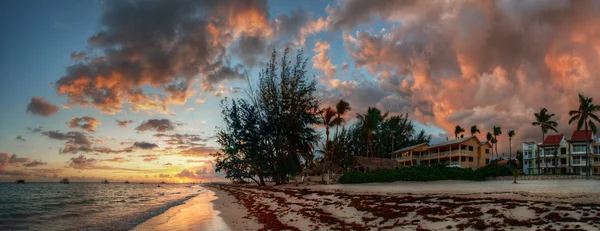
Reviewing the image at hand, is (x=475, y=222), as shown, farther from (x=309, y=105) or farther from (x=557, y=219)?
(x=309, y=105)

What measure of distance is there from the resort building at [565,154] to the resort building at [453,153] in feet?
45.0

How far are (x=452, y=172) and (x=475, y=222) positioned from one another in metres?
32.2

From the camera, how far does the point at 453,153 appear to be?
Answer: 2603 inches

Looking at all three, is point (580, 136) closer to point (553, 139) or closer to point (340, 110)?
point (553, 139)

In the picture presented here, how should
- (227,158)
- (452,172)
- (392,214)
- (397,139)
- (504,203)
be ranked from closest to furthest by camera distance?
(504,203) < (392,214) < (452,172) < (227,158) < (397,139)

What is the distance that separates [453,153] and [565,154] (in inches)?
1249

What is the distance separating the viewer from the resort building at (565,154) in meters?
73.5

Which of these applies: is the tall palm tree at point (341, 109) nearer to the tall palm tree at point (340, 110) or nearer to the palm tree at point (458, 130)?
the tall palm tree at point (340, 110)

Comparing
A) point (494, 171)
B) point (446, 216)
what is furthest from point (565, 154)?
point (446, 216)

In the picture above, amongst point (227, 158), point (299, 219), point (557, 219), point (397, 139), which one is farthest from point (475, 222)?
point (397, 139)

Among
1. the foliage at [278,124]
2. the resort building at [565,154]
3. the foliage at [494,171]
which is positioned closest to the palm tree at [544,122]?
the resort building at [565,154]

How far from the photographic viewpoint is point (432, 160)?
241 feet

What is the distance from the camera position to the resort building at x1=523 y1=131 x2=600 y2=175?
2894 inches

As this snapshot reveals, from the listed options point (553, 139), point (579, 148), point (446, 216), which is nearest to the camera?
point (446, 216)
